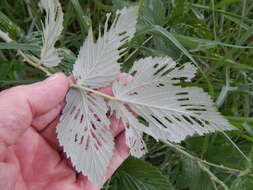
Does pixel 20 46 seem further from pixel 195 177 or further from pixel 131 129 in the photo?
pixel 195 177

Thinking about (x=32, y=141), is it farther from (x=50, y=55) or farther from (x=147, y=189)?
(x=147, y=189)

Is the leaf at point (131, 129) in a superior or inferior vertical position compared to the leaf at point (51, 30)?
inferior

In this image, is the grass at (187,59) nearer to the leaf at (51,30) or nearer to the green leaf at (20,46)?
the green leaf at (20,46)

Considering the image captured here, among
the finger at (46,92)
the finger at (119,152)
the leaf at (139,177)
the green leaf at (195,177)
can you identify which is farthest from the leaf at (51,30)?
the green leaf at (195,177)

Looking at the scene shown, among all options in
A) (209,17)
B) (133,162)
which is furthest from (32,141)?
(209,17)

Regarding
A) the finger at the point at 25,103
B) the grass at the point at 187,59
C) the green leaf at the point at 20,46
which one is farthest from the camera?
the grass at the point at 187,59

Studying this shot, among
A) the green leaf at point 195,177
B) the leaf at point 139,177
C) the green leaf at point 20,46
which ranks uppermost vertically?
the green leaf at point 20,46
